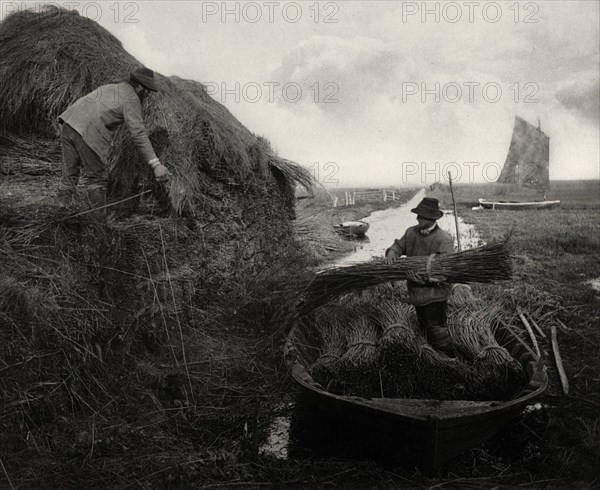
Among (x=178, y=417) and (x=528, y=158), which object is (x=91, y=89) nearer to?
(x=178, y=417)

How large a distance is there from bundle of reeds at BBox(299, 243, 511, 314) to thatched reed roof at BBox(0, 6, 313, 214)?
6.61 feet

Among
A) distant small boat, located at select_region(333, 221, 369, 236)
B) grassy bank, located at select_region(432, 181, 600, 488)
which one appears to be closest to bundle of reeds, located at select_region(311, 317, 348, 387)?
grassy bank, located at select_region(432, 181, 600, 488)

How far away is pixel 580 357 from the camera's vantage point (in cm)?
602

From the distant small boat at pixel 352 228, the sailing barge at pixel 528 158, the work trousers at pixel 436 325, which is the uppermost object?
the sailing barge at pixel 528 158

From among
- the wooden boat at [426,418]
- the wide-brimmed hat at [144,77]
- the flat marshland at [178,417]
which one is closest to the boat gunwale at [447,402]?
the wooden boat at [426,418]

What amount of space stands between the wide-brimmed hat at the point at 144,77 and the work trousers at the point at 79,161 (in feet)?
2.70

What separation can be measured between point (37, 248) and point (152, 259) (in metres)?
1.20

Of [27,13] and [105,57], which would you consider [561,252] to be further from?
[27,13]

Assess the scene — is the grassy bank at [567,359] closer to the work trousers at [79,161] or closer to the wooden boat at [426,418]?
the wooden boat at [426,418]

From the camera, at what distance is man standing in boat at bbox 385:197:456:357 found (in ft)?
16.2

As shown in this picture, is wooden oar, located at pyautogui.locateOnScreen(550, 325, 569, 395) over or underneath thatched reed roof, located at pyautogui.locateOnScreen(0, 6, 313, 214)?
underneath

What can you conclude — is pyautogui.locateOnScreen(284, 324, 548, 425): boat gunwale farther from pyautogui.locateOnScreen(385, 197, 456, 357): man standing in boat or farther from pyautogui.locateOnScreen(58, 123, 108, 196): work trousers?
pyautogui.locateOnScreen(58, 123, 108, 196): work trousers

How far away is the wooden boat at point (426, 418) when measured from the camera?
3.38m

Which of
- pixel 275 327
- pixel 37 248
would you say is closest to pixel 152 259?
pixel 37 248
